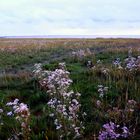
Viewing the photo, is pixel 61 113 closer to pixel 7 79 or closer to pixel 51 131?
pixel 51 131

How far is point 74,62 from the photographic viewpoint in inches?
A: 698

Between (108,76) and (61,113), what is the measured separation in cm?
485

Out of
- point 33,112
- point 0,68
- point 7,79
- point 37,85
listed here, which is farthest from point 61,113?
point 0,68

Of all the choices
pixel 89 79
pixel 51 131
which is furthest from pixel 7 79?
pixel 51 131

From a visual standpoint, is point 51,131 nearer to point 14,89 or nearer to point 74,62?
point 14,89

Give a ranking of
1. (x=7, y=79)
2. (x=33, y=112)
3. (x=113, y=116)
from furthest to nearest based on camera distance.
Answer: (x=7, y=79) < (x=33, y=112) < (x=113, y=116)

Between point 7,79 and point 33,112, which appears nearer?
point 33,112

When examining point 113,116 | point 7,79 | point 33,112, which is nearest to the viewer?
point 113,116

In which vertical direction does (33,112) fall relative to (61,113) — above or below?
below

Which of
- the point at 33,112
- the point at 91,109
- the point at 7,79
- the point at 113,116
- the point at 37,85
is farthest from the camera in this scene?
the point at 7,79

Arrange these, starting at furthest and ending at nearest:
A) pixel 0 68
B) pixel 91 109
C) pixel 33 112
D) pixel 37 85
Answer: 1. pixel 0 68
2. pixel 37 85
3. pixel 33 112
4. pixel 91 109

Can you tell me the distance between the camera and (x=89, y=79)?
439 inches

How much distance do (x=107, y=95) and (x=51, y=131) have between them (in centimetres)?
252

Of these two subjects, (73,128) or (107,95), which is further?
(107,95)
